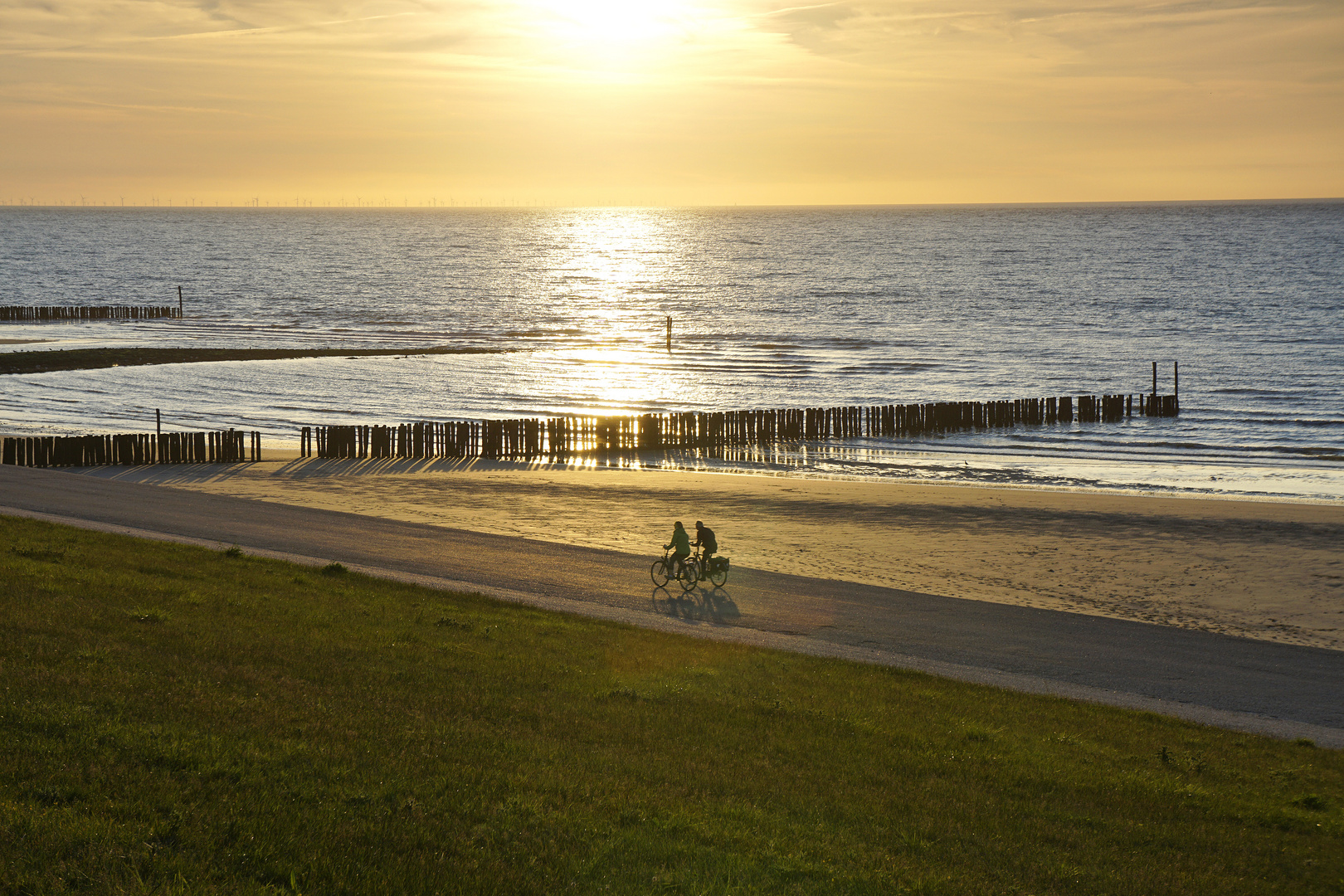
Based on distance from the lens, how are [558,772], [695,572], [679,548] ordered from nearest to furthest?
[558,772] < [679,548] < [695,572]

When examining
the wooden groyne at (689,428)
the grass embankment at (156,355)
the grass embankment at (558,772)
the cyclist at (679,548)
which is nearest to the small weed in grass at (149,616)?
the grass embankment at (558,772)

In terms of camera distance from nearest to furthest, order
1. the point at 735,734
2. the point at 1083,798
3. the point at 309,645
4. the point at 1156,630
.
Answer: the point at 1083,798 < the point at 735,734 < the point at 309,645 < the point at 1156,630

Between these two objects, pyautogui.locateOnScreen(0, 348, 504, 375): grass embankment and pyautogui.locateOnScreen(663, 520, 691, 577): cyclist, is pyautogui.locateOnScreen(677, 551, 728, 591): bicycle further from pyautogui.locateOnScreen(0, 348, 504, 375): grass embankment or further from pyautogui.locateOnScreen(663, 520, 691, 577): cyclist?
pyautogui.locateOnScreen(0, 348, 504, 375): grass embankment

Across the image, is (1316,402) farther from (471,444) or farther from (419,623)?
(419,623)

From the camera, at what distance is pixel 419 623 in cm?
1584

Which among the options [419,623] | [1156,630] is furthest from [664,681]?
[1156,630]

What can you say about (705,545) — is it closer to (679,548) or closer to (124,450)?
(679,548)

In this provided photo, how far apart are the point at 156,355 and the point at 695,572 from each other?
195 ft

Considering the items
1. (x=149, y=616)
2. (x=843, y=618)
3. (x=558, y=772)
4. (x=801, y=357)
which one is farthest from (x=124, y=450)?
(x=801, y=357)

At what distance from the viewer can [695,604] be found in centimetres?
2044

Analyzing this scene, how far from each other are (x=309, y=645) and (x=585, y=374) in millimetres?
54237

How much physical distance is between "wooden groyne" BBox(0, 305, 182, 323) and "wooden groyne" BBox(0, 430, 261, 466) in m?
69.7

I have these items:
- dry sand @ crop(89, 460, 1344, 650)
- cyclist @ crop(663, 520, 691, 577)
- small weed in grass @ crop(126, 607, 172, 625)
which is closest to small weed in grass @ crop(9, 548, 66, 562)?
small weed in grass @ crop(126, 607, 172, 625)

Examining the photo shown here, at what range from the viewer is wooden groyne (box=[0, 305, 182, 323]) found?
97000 mm
